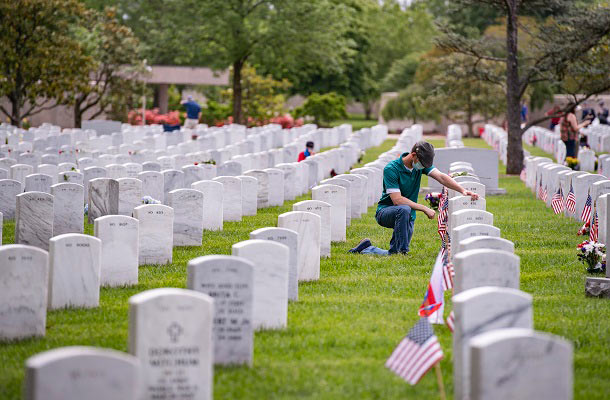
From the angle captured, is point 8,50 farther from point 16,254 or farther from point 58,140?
point 16,254

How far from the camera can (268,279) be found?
415 inches

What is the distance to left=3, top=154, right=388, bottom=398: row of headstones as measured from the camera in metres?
6.57

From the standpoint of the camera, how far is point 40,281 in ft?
33.5

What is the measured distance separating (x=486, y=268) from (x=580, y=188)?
1110cm

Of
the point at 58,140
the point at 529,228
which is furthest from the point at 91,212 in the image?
the point at 58,140

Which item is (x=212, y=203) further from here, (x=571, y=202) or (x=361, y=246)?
(x=571, y=202)

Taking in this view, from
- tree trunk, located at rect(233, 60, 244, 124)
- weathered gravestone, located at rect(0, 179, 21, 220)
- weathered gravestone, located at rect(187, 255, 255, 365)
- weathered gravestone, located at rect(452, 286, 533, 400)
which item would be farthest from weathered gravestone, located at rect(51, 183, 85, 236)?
tree trunk, located at rect(233, 60, 244, 124)

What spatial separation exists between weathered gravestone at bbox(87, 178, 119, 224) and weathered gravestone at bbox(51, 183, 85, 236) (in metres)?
1.60

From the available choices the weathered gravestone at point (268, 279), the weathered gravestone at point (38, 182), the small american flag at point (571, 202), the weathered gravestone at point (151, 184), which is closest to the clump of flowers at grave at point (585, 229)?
the small american flag at point (571, 202)

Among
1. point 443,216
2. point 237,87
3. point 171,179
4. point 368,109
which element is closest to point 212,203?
point 171,179

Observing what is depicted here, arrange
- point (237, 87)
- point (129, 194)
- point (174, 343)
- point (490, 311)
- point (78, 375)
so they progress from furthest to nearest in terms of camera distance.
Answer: point (237, 87) < point (129, 194) < point (490, 311) < point (174, 343) < point (78, 375)

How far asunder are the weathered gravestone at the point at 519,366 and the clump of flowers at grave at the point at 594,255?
7221mm

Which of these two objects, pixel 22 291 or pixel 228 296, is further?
pixel 22 291

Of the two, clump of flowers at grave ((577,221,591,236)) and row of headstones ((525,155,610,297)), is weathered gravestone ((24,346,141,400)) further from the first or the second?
clump of flowers at grave ((577,221,591,236))
